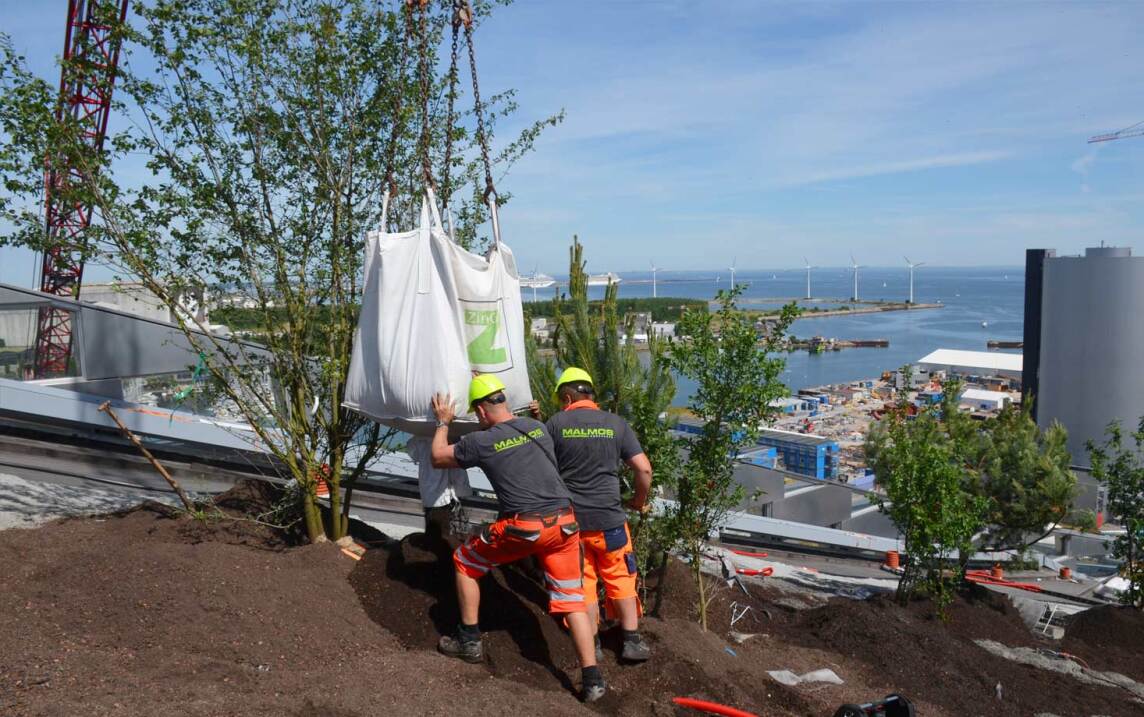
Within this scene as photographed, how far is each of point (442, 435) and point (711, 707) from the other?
2.13m

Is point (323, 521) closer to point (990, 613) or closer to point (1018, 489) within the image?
point (990, 613)

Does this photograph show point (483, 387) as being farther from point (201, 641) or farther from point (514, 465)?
point (201, 641)

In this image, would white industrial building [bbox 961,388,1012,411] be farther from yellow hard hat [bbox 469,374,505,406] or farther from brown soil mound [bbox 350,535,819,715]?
yellow hard hat [bbox 469,374,505,406]

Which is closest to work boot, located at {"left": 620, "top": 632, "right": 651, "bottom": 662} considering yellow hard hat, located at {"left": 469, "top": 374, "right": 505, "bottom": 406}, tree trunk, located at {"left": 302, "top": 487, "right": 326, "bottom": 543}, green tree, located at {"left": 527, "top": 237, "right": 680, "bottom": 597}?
green tree, located at {"left": 527, "top": 237, "right": 680, "bottom": 597}

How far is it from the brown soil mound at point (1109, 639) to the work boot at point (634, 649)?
5851 millimetres

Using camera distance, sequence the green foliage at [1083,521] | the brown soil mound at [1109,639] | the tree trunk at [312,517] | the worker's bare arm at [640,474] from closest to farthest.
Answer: the worker's bare arm at [640,474] < the tree trunk at [312,517] < the brown soil mound at [1109,639] < the green foliage at [1083,521]

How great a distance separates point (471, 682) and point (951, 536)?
565cm

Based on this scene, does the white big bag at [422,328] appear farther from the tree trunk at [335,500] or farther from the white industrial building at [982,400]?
the white industrial building at [982,400]

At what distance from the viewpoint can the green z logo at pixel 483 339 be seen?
5234 mm

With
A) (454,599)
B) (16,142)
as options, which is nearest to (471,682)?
(454,599)

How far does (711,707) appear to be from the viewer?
4.61 metres

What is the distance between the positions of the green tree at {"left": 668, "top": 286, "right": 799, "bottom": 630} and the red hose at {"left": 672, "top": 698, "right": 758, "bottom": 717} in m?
1.97

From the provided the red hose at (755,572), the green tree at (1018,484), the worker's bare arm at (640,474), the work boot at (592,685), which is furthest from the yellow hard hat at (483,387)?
the green tree at (1018,484)

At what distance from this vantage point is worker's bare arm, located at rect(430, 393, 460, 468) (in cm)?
471
